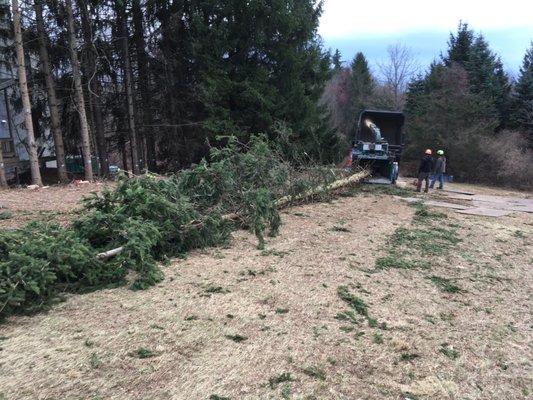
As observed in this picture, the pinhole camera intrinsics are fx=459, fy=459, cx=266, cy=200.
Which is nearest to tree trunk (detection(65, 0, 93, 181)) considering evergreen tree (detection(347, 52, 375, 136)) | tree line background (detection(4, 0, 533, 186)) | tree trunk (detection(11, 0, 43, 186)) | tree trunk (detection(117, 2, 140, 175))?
tree line background (detection(4, 0, 533, 186))

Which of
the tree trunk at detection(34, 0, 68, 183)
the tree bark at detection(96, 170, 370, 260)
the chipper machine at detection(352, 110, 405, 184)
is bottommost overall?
the tree bark at detection(96, 170, 370, 260)

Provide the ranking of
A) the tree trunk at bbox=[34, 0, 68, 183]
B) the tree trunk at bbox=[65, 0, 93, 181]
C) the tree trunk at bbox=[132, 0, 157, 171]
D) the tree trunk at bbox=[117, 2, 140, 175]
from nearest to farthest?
the tree trunk at bbox=[65, 0, 93, 181] < the tree trunk at bbox=[34, 0, 68, 183] < the tree trunk at bbox=[117, 2, 140, 175] < the tree trunk at bbox=[132, 0, 157, 171]

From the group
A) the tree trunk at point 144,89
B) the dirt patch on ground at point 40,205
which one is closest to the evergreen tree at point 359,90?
the tree trunk at point 144,89

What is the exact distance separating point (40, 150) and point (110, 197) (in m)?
18.2

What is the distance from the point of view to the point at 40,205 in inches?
374

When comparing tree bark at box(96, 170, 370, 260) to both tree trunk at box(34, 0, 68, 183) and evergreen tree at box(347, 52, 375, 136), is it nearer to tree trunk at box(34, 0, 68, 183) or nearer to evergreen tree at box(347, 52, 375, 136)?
tree trunk at box(34, 0, 68, 183)

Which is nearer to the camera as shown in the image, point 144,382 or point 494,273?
point 144,382

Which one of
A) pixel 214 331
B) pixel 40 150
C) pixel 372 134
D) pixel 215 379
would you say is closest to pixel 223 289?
pixel 214 331

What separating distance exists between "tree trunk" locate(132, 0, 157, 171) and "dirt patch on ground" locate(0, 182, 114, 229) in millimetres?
8211

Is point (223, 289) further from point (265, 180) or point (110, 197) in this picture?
point (265, 180)

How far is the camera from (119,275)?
4.96 meters

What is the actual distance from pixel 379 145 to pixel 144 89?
10.8m

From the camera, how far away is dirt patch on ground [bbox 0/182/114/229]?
7.80m

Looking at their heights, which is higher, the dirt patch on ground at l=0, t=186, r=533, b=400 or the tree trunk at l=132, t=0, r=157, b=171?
the tree trunk at l=132, t=0, r=157, b=171
